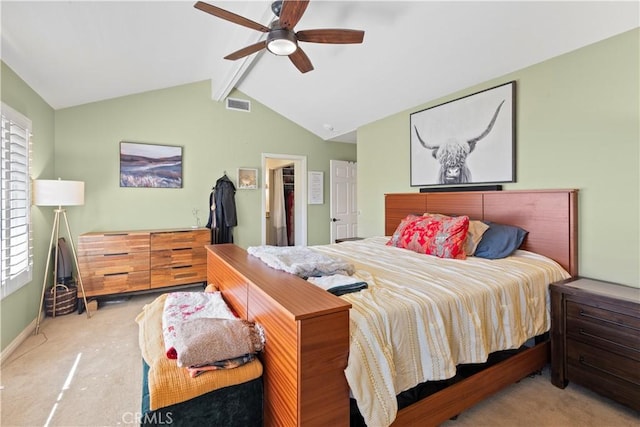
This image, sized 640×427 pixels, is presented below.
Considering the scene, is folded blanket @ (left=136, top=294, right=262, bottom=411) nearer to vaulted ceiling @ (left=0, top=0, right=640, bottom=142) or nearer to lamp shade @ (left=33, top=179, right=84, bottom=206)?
vaulted ceiling @ (left=0, top=0, right=640, bottom=142)

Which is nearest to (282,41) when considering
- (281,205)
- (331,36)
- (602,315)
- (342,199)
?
(331,36)

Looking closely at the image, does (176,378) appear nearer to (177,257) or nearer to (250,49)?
(250,49)

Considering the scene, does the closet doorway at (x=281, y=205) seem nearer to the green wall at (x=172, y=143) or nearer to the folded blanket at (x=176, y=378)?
the green wall at (x=172, y=143)

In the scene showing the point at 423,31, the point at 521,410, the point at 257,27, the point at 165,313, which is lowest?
the point at 521,410

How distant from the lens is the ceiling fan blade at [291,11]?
1908 mm

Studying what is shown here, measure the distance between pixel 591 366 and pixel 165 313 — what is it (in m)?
2.54

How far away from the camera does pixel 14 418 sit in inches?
68.3

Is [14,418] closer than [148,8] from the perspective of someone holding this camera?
Yes

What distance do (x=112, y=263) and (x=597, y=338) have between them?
442cm

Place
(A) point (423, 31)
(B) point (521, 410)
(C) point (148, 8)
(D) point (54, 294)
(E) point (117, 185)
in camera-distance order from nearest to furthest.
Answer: (B) point (521, 410)
(C) point (148, 8)
(A) point (423, 31)
(D) point (54, 294)
(E) point (117, 185)

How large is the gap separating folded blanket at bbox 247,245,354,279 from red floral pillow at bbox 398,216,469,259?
100cm

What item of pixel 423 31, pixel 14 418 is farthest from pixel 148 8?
pixel 14 418

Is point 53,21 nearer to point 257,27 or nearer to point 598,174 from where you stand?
point 257,27

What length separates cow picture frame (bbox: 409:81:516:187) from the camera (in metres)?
2.78
